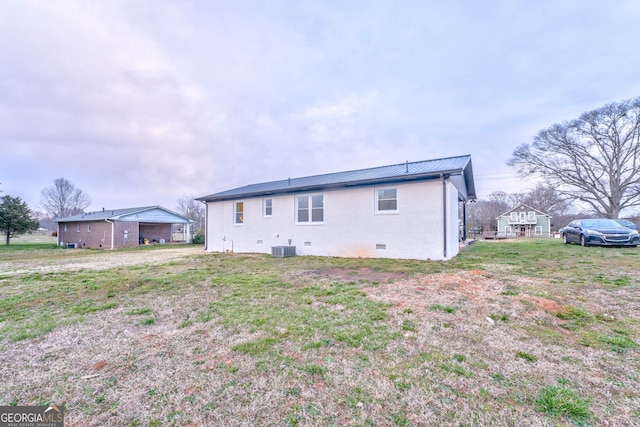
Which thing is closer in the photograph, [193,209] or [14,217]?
[14,217]

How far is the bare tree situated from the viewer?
19969 mm

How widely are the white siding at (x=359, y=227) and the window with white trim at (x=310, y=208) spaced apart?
0.82 feet

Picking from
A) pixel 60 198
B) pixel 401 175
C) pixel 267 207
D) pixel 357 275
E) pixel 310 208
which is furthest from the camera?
pixel 60 198

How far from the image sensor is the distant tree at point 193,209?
37766 millimetres

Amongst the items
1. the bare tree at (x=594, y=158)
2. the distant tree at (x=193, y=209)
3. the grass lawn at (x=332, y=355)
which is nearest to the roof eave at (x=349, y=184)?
the grass lawn at (x=332, y=355)

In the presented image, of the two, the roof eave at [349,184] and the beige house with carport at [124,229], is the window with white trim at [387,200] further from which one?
the beige house with carport at [124,229]

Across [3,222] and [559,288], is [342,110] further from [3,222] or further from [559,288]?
[3,222]

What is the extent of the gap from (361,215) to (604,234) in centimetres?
1071

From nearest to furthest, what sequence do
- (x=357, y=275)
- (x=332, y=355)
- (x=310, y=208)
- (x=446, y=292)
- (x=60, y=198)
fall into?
(x=332, y=355), (x=446, y=292), (x=357, y=275), (x=310, y=208), (x=60, y=198)

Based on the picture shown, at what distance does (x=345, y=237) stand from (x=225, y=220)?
292 inches

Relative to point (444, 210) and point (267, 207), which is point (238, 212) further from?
point (444, 210)

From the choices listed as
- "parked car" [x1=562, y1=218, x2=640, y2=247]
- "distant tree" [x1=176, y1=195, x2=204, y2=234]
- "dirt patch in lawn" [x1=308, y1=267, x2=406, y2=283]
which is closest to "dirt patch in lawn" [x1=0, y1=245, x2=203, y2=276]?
"dirt patch in lawn" [x1=308, y1=267, x2=406, y2=283]

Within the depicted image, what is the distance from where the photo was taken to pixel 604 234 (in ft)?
36.0

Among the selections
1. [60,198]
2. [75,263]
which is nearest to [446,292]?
[75,263]
